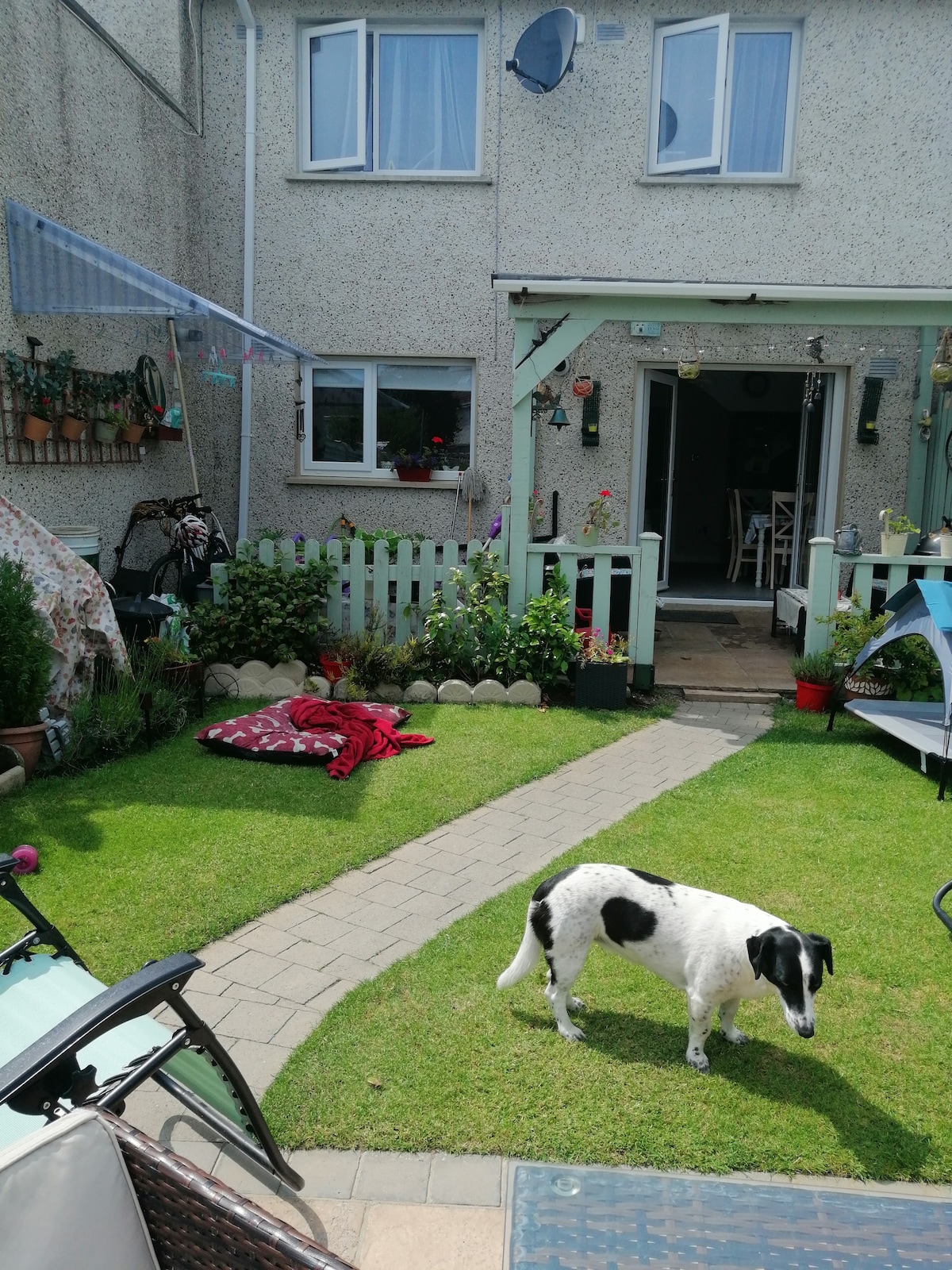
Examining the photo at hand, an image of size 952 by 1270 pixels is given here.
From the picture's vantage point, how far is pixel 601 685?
23.8ft

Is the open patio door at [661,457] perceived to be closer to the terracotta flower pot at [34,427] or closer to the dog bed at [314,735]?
the dog bed at [314,735]

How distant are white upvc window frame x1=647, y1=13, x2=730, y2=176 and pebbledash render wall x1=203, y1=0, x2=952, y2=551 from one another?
0.43 ft

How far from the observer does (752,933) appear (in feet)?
9.56

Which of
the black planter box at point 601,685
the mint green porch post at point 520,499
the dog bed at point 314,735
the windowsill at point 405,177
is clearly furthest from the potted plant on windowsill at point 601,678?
the windowsill at point 405,177

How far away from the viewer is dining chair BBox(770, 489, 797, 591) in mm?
12578

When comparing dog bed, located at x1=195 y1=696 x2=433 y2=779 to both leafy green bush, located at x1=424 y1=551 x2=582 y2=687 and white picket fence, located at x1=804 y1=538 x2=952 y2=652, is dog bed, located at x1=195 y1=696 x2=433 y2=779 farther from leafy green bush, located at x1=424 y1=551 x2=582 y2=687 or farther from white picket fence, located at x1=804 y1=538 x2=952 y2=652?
white picket fence, located at x1=804 y1=538 x2=952 y2=652

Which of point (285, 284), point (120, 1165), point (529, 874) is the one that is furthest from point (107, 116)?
point (120, 1165)

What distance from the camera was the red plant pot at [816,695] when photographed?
284 inches

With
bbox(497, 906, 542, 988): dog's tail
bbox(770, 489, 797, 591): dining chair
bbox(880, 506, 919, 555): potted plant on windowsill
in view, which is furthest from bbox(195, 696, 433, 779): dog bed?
bbox(770, 489, 797, 591): dining chair

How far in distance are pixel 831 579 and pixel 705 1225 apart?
5791 millimetres

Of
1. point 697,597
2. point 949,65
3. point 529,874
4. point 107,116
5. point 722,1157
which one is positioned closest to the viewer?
point 722,1157

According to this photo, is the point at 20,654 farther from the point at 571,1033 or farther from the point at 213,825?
the point at 571,1033

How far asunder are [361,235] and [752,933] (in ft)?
27.6

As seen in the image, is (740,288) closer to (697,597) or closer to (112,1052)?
(697,597)
